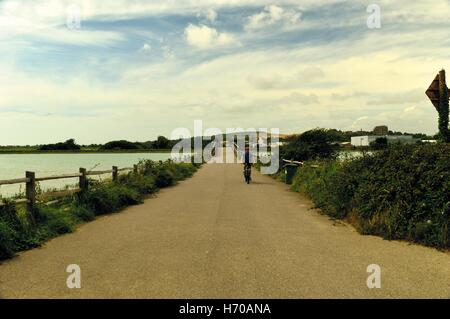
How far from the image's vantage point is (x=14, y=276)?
6996mm

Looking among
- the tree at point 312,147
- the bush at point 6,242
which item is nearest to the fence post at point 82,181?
the bush at point 6,242

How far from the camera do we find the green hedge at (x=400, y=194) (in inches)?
364

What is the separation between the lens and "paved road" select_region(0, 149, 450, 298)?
6.19 m

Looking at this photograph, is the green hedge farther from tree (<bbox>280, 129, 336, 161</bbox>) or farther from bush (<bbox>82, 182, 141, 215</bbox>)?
tree (<bbox>280, 129, 336, 161</bbox>)

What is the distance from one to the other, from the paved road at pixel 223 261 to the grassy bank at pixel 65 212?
0.33 m

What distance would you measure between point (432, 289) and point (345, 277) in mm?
1145

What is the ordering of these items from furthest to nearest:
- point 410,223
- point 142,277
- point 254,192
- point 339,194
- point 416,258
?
point 254,192 → point 339,194 → point 410,223 → point 416,258 → point 142,277

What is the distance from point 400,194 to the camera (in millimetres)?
10062

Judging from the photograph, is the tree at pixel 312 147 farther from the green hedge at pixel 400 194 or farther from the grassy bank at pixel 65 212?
the green hedge at pixel 400 194

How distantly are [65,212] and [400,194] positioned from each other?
8137 millimetres
